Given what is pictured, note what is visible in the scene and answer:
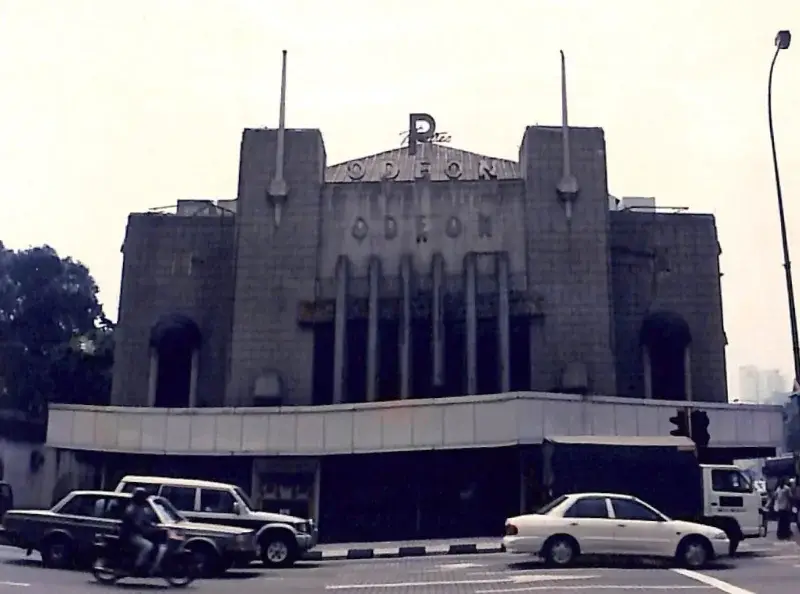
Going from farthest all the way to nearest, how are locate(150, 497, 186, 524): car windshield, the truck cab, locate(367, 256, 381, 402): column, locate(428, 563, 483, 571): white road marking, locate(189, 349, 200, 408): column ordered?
1. locate(189, 349, 200, 408): column
2. locate(367, 256, 381, 402): column
3. the truck cab
4. locate(428, 563, 483, 571): white road marking
5. locate(150, 497, 186, 524): car windshield

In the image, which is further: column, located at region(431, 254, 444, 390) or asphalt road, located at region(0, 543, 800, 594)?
column, located at region(431, 254, 444, 390)

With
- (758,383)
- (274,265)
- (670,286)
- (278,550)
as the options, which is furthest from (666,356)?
(758,383)

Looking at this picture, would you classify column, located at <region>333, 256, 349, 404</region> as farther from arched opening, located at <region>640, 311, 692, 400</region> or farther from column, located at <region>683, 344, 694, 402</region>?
column, located at <region>683, 344, 694, 402</region>

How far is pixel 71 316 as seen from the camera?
5512cm

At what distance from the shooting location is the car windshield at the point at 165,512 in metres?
17.5

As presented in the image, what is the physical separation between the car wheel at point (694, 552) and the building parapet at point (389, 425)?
36.9 ft

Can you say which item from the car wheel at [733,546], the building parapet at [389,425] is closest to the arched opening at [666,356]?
the building parapet at [389,425]

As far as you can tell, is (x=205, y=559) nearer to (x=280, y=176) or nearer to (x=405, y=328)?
(x=405, y=328)

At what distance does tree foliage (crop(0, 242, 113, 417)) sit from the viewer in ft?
162

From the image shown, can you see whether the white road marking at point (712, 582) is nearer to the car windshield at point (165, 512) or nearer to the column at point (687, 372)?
the car windshield at point (165, 512)

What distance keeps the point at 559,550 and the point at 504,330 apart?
17.7 meters

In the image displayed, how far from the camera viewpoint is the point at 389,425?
100ft

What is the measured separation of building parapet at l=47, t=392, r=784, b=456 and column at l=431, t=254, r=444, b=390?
4.48 m

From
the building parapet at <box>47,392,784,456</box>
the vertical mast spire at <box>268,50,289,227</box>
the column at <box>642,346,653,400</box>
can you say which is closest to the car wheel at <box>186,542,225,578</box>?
the building parapet at <box>47,392,784,456</box>
